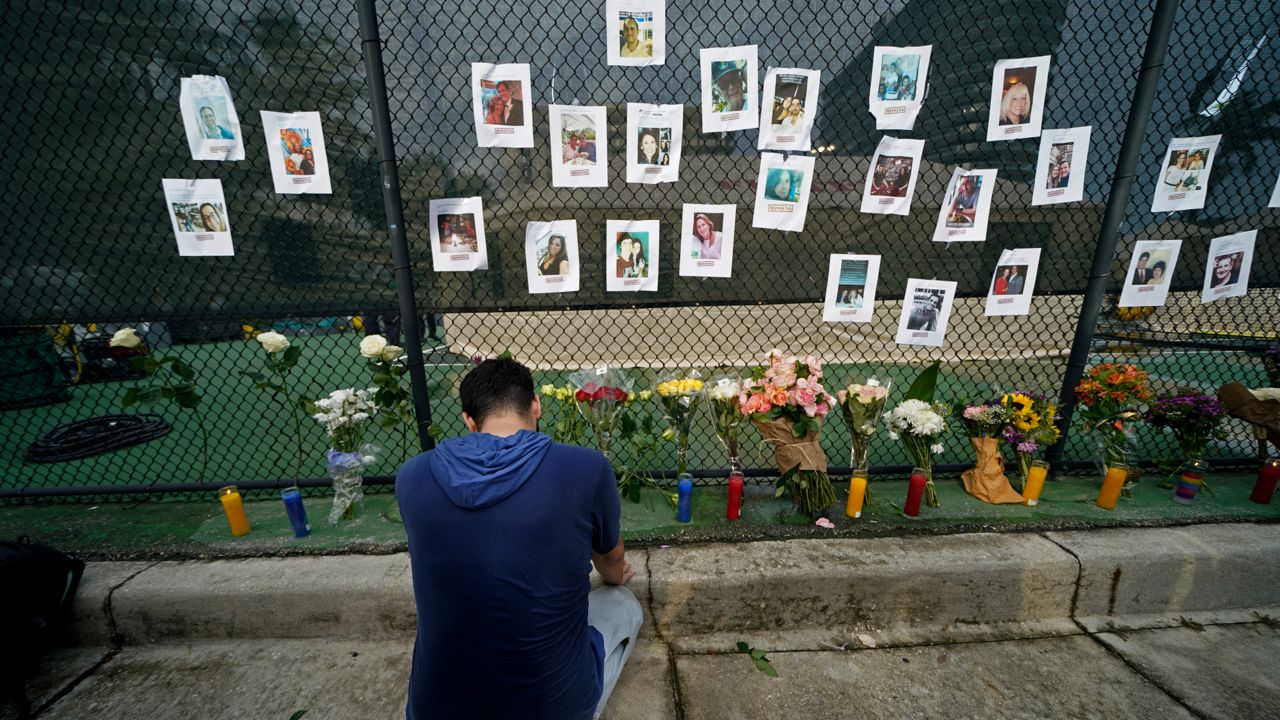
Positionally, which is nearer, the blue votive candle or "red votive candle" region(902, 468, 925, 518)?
the blue votive candle

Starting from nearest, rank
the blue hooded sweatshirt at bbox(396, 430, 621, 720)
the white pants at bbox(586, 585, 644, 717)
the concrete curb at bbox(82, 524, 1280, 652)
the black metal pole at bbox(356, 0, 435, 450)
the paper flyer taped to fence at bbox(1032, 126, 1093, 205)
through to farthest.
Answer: the blue hooded sweatshirt at bbox(396, 430, 621, 720), the white pants at bbox(586, 585, 644, 717), the concrete curb at bbox(82, 524, 1280, 652), the black metal pole at bbox(356, 0, 435, 450), the paper flyer taped to fence at bbox(1032, 126, 1093, 205)

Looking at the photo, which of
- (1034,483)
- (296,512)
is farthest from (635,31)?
(1034,483)

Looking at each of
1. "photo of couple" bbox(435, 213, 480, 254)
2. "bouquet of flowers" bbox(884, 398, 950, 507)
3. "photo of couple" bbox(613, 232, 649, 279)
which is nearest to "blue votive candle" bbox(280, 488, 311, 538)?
"photo of couple" bbox(435, 213, 480, 254)

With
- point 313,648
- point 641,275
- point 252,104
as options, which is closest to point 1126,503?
point 641,275

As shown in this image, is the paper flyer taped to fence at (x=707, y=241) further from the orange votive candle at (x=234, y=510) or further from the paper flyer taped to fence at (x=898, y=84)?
the orange votive candle at (x=234, y=510)

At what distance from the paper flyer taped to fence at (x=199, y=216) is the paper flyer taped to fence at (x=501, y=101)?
4.50ft

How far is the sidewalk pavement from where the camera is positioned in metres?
1.68

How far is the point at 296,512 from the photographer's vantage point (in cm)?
215

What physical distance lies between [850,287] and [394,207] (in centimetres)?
243

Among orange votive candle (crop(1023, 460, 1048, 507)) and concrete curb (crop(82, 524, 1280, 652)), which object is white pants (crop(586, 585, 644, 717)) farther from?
orange votive candle (crop(1023, 460, 1048, 507))

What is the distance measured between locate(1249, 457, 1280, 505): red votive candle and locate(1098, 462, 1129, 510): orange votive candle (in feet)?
2.40

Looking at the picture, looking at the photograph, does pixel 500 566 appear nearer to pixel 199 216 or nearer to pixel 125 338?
pixel 125 338

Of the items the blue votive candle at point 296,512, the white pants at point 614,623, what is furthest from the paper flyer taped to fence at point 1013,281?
the blue votive candle at point 296,512

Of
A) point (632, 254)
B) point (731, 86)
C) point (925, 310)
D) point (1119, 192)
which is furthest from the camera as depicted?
point (925, 310)
